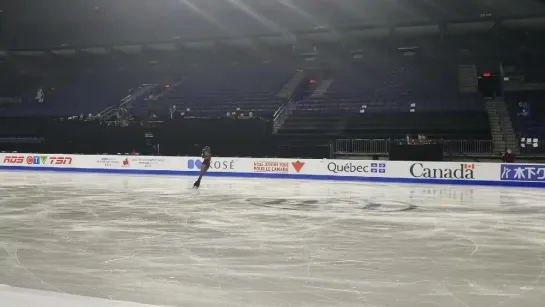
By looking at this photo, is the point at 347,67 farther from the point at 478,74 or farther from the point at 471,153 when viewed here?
the point at 471,153

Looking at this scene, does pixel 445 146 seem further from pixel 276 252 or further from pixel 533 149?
pixel 276 252

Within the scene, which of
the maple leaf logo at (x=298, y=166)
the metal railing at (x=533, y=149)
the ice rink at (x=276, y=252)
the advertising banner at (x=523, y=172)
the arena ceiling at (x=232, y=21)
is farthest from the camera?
the arena ceiling at (x=232, y=21)

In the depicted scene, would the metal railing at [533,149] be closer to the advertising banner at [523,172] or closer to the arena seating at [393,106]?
the arena seating at [393,106]

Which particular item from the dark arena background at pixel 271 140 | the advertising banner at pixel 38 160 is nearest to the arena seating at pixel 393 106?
the dark arena background at pixel 271 140

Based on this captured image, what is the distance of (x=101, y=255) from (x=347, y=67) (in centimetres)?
2749

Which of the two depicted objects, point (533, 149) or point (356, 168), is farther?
point (533, 149)

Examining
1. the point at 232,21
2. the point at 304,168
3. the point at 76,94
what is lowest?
the point at 304,168

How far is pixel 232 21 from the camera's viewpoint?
28.2m

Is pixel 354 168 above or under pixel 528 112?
under

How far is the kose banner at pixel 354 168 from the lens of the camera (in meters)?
18.5

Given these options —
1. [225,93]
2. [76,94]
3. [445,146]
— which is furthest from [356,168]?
[76,94]

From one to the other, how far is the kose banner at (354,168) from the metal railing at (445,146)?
192 centimetres

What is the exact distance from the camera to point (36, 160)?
74.7 ft

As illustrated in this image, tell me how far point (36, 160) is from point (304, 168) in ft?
41.4
